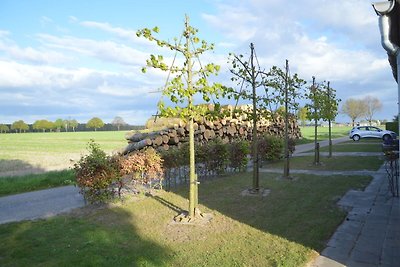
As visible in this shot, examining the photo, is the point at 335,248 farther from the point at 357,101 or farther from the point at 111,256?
the point at 357,101

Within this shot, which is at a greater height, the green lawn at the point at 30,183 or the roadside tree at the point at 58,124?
the roadside tree at the point at 58,124

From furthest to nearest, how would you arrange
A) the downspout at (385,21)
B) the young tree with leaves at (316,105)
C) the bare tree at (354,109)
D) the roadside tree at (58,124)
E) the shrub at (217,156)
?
1. the roadside tree at (58,124)
2. the bare tree at (354,109)
3. the young tree with leaves at (316,105)
4. the shrub at (217,156)
5. the downspout at (385,21)

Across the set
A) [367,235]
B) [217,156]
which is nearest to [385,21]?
[367,235]

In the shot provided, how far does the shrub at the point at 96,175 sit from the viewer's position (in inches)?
325

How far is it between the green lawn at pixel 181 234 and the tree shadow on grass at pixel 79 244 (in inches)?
0.6

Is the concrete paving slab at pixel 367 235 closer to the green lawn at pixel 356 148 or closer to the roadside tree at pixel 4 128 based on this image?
the green lawn at pixel 356 148

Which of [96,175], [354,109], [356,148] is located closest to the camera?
[96,175]

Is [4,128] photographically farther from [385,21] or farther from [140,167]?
[385,21]

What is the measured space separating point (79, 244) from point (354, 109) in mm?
77358

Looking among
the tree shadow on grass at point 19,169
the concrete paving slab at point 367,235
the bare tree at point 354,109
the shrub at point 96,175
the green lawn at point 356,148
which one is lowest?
the tree shadow on grass at point 19,169

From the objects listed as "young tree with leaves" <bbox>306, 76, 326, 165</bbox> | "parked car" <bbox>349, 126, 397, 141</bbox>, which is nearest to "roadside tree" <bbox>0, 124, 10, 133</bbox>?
"parked car" <bbox>349, 126, 397, 141</bbox>

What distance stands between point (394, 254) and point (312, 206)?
2896 mm

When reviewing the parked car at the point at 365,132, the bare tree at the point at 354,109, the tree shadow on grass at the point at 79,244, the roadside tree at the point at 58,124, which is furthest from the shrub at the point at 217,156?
the roadside tree at the point at 58,124

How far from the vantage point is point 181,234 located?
20.7 feet
